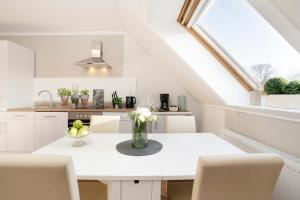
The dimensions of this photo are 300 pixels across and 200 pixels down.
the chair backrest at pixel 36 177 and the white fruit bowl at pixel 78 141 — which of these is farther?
the white fruit bowl at pixel 78 141

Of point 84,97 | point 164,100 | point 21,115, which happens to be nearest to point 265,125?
point 164,100

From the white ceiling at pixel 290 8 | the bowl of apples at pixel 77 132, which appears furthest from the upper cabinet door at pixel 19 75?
the white ceiling at pixel 290 8

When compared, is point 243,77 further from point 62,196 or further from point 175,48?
point 62,196

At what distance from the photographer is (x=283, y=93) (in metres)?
1.65

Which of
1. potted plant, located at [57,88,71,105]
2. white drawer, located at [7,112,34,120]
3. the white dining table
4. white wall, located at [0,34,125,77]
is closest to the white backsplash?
white wall, located at [0,34,125,77]

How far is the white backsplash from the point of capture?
3.74 m

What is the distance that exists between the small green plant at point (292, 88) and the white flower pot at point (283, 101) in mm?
72

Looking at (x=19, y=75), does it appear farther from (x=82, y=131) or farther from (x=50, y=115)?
(x=82, y=131)

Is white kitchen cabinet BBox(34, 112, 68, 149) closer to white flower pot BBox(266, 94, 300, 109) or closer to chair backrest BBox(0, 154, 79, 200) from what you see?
chair backrest BBox(0, 154, 79, 200)

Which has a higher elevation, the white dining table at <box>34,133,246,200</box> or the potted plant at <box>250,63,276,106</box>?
the potted plant at <box>250,63,276,106</box>

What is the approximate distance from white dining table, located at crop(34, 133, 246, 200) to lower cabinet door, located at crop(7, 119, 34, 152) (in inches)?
76.8

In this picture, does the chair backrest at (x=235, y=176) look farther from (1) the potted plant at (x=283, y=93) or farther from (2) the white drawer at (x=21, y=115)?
(2) the white drawer at (x=21, y=115)

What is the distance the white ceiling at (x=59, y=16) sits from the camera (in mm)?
2562

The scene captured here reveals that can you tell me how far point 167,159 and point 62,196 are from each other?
648 mm
